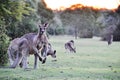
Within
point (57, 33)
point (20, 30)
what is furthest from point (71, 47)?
point (57, 33)

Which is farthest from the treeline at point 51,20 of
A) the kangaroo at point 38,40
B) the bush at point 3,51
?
the kangaroo at point 38,40

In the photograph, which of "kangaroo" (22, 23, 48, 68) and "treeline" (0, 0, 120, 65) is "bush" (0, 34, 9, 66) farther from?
"kangaroo" (22, 23, 48, 68)

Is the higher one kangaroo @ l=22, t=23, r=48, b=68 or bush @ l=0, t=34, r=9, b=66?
kangaroo @ l=22, t=23, r=48, b=68

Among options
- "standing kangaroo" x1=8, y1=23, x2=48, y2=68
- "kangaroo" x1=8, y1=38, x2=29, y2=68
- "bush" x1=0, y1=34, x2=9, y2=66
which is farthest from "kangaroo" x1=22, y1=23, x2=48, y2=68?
"bush" x1=0, y1=34, x2=9, y2=66

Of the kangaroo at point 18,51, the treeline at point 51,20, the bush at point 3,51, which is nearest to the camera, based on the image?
the kangaroo at point 18,51

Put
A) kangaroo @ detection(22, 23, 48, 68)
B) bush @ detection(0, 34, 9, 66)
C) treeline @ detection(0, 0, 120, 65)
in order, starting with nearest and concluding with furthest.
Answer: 1. kangaroo @ detection(22, 23, 48, 68)
2. bush @ detection(0, 34, 9, 66)
3. treeline @ detection(0, 0, 120, 65)

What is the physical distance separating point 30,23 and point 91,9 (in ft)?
281

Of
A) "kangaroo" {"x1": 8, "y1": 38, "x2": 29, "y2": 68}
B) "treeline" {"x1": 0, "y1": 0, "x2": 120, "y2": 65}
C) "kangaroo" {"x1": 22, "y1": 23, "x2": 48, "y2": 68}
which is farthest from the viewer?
"treeline" {"x1": 0, "y1": 0, "x2": 120, "y2": 65}

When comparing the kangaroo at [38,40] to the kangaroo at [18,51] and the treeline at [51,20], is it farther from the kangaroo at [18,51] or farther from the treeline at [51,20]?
the treeline at [51,20]

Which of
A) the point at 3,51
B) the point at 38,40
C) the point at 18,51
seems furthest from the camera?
the point at 3,51

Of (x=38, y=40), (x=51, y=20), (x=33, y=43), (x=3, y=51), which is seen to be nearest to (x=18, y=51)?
(x=33, y=43)

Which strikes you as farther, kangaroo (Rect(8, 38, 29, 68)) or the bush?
the bush

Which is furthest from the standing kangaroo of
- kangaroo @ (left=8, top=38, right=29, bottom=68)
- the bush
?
the bush

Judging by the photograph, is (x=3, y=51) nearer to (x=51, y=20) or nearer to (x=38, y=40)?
(x=38, y=40)
